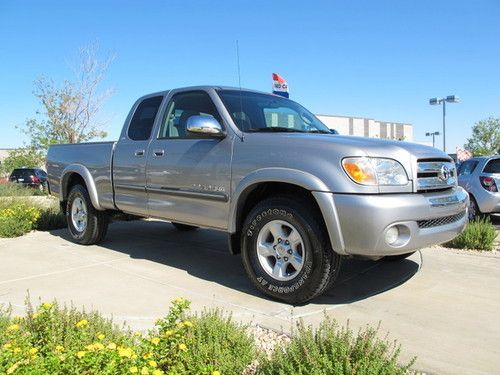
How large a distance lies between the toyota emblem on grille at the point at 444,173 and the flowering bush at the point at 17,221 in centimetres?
671

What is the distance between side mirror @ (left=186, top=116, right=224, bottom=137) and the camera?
443 centimetres

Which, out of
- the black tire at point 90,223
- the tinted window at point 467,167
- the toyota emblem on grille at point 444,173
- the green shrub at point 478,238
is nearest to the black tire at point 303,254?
the toyota emblem on grille at point 444,173

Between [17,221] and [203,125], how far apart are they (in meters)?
5.14

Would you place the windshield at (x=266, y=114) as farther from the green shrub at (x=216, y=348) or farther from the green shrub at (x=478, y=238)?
the green shrub at (x=478, y=238)

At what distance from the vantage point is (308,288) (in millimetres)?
3861

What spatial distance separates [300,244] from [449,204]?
4.52ft

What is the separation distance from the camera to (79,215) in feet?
22.9

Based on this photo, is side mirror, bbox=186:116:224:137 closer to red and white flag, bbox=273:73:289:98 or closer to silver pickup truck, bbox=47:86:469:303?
silver pickup truck, bbox=47:86:469:303

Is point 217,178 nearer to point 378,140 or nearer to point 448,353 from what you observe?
point 378,140

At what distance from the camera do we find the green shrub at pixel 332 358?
230 cm

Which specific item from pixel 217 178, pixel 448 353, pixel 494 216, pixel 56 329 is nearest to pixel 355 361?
pixel 448 353

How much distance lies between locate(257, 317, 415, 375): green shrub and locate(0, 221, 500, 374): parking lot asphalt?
338mm

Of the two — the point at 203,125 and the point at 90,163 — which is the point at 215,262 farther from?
the point at 90,163

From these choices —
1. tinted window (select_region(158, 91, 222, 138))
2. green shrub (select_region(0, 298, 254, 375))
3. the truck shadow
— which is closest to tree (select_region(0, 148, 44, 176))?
the truck shadow
